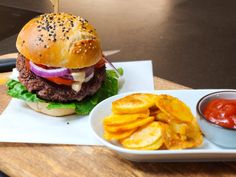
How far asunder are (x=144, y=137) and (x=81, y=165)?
23 cm

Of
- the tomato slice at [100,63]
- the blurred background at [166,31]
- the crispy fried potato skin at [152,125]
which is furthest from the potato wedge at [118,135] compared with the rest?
the blurred background at [166,31]

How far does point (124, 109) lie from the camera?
1.22 m

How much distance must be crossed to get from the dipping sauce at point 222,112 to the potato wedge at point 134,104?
0.58 ft

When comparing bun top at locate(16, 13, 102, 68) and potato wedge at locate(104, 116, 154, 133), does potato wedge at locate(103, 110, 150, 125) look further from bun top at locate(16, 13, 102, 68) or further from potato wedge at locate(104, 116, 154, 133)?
bun top at locate(16, 13, 102, 68)

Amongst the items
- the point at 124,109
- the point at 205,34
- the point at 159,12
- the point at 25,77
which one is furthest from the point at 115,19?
the point at 124,109

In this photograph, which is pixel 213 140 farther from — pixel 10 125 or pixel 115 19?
pixel 115 19

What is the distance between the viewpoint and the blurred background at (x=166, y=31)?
3633 millimetres

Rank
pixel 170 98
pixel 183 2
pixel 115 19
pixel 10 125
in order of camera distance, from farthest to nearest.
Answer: pixel 183 2
pixel 115 19
pixel 10 125
pixel 170 98

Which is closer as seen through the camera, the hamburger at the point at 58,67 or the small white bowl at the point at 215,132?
the small white bowl at the point at 215,132

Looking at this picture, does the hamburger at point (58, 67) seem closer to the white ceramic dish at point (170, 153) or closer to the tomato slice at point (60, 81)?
the tomato slice at point (60, 81)

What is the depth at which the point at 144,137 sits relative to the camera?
3.90 feet

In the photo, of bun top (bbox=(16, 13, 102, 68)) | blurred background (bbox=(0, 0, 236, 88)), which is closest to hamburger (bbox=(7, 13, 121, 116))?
bun top (bbox=(16, 13, 102, 68))

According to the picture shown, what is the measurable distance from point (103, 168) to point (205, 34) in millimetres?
3346

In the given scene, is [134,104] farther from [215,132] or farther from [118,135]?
[215,132]
